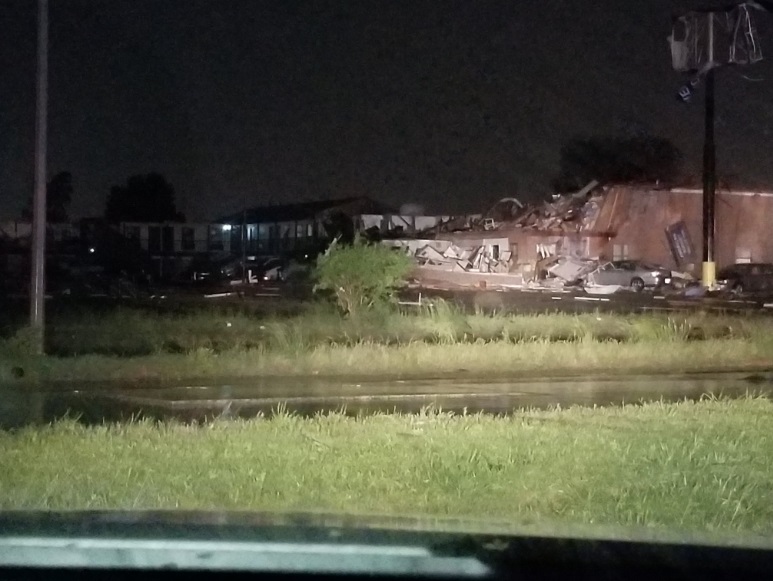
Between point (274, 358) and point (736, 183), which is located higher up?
point (736, 183)

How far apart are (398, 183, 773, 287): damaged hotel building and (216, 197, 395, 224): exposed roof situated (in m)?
17.6

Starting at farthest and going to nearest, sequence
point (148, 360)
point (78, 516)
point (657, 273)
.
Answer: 1. point (657, 273)
2. point (148, 360)
3. point (78, 516)

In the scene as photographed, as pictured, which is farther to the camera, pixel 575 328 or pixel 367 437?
pixel 575 328

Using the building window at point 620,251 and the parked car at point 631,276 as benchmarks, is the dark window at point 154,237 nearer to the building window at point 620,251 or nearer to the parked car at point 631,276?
the building window at point 620,251

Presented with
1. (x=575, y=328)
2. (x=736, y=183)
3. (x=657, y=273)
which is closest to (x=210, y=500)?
(x=575, y=328)

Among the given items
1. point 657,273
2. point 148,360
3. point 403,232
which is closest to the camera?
point 148,360

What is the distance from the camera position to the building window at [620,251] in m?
55.0

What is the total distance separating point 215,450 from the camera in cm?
1049

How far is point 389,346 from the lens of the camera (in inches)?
832

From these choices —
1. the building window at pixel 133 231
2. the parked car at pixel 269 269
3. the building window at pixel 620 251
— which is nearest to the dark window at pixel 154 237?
the building window at pixel 133 231

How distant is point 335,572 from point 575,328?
2106 cm

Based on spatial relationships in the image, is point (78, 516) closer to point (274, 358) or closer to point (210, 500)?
point (210, 500)

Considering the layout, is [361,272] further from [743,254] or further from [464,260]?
[743,254]

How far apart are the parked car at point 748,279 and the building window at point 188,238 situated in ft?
141
